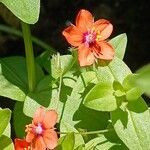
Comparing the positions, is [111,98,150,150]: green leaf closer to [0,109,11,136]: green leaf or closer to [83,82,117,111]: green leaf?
[83,82,117,111]: green leaf

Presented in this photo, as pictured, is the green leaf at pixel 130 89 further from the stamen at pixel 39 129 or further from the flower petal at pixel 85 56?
the stamen at pixel 39 129

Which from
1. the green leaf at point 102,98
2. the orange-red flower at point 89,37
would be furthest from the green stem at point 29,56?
the green leaf at point 102,98

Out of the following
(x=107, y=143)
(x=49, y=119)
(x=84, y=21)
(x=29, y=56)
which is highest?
(x=84, y=21)

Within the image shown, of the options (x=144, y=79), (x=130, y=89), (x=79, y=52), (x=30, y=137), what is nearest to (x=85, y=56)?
(x=79, y=52)

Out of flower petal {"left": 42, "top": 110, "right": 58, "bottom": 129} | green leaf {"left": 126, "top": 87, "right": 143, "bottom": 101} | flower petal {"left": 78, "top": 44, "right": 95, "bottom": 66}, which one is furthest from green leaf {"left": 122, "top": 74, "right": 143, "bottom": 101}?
flower petal {"left": 42, "top": 110, "right": 58, "bottom": 129}

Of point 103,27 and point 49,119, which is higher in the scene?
point 103,27

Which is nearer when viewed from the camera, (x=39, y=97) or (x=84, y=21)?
(x=84, y=21)

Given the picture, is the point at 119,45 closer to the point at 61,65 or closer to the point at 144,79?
the point at 61,65

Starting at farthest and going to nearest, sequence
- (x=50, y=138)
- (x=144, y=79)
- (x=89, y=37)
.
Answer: (x=89, y=37) → (x=50, y=138) → (x=144, y=79)
